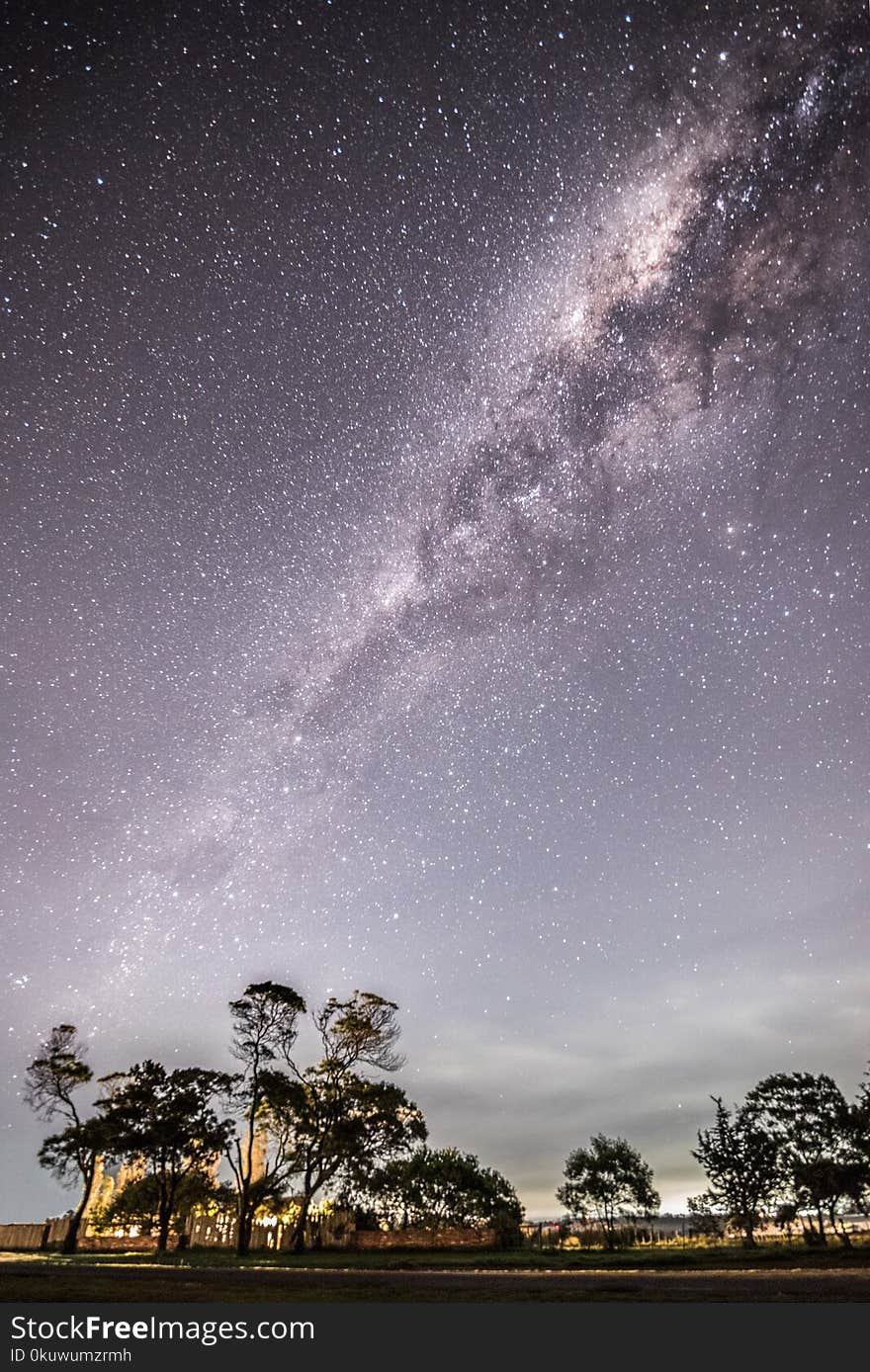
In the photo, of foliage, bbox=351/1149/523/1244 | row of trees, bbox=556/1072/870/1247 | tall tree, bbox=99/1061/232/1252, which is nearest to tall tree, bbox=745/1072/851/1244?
row of trees, bbox=556/1072/870/1247

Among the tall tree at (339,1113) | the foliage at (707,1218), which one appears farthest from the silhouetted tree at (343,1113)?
the foliage at (707,1218)

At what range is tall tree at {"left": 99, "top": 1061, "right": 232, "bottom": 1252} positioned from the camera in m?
37.6

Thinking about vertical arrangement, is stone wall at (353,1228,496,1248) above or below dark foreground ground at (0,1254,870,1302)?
below

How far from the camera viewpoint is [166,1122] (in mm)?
37688

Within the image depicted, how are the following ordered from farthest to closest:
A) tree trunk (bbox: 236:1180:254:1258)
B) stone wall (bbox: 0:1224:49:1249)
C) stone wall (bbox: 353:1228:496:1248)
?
stone wall (bbox: 0:1224:49:1249), stone wall (bbox: 353:1228:496:1248), tree trunk (bbox: 236:1180:254:1258)

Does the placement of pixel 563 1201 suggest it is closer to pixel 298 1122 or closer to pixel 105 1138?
pixel 298 1122

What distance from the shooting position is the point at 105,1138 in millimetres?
37875

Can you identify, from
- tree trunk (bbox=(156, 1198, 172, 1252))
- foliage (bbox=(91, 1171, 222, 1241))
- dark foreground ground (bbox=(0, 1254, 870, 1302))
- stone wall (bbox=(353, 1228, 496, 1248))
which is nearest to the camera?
dark foreground ground (bbox=(0, 1254, 870, 1302))

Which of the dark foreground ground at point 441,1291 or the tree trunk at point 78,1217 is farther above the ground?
the dark foreground ground at point 441,1291

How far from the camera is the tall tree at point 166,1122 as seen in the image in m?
37.6

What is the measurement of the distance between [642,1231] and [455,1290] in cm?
4285

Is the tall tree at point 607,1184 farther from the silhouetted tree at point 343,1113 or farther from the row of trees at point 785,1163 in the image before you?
the silhouetted tree at point 343,1113

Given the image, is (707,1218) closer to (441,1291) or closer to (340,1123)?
(340,1123)

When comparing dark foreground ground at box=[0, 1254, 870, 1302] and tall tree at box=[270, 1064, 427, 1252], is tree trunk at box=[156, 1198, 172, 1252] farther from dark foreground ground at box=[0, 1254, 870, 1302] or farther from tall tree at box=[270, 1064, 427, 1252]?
dark foreground ground at box=[0, 1254, 870, 1302]
